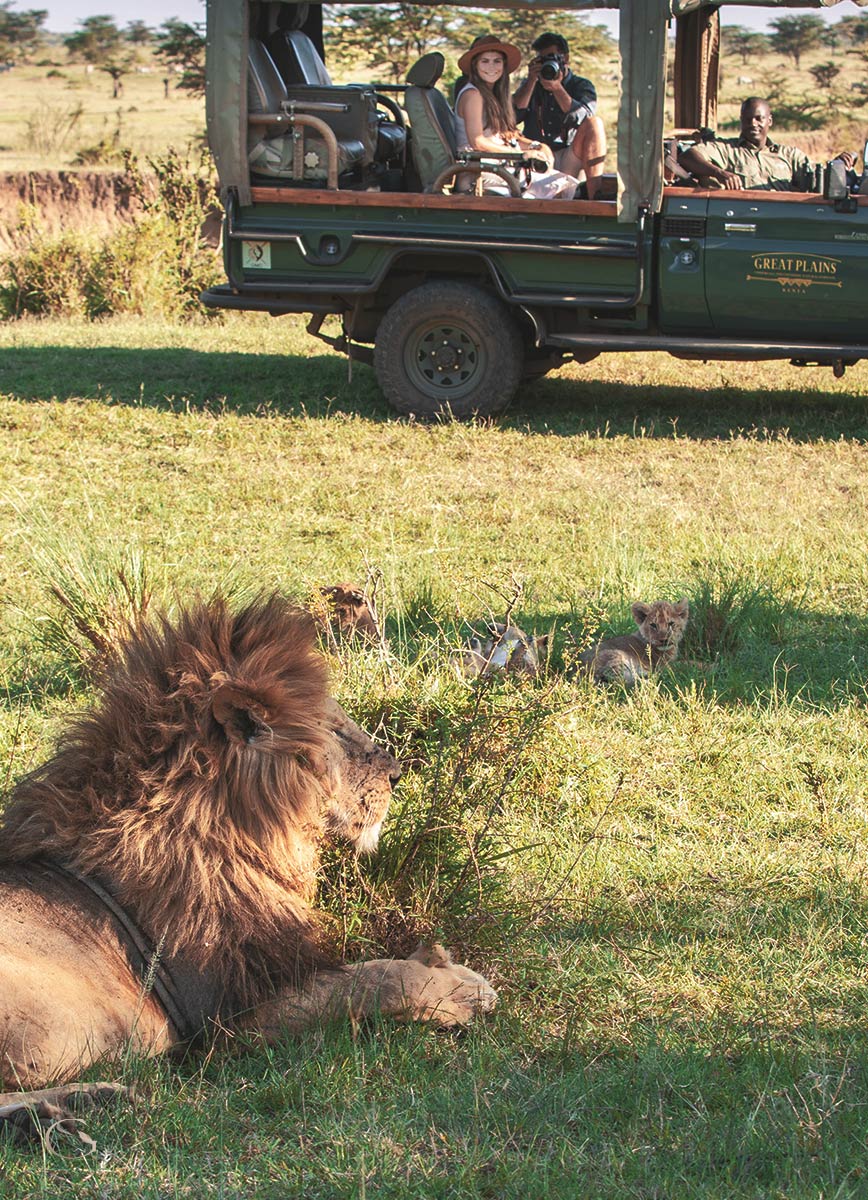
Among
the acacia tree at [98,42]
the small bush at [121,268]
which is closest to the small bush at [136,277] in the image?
the small bush at [121,268]

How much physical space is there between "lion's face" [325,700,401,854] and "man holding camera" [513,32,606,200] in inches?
274

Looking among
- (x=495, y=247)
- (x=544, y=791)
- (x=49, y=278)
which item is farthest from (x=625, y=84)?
(x=49, y=278)

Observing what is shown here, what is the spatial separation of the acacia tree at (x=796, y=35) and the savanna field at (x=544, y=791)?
45.9 meters

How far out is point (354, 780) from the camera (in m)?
3.03

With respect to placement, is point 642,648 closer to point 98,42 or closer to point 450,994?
point 450,994

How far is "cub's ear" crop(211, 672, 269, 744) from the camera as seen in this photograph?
107 inches

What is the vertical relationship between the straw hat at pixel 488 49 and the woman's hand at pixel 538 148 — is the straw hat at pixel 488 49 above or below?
above

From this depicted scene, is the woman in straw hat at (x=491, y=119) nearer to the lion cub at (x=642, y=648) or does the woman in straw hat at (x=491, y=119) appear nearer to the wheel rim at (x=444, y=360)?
the wheel rim at (x=444, y=360)

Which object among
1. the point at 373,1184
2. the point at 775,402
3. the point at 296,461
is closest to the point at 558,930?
the point at 373,1184

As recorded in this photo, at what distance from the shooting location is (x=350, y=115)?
9.48 m

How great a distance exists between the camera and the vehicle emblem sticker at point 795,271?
8.57m

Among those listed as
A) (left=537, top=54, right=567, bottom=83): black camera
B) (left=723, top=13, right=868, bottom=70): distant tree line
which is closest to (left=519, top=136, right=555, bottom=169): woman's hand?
(left=537, top=54, right=567, bottom=83): black camera

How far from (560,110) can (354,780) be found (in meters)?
8.16

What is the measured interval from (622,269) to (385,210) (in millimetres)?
1614
